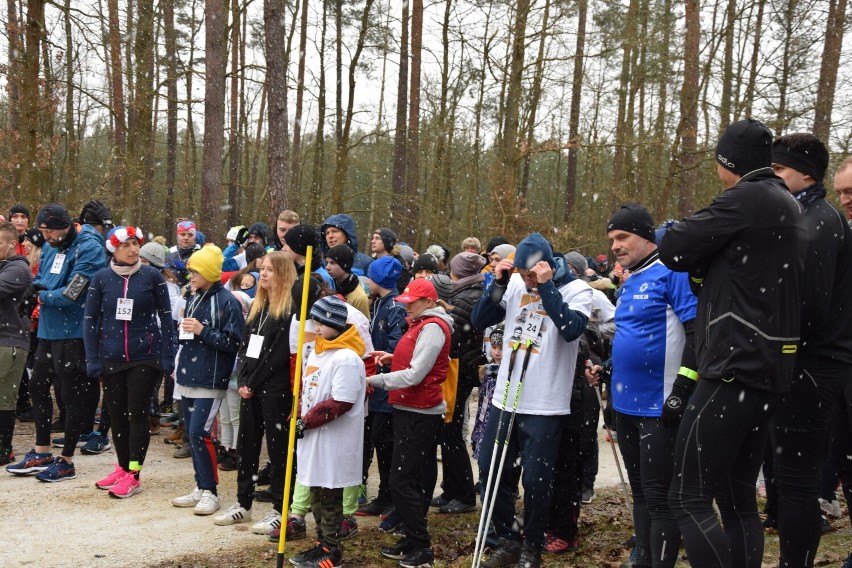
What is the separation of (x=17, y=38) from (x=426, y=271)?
11.0m

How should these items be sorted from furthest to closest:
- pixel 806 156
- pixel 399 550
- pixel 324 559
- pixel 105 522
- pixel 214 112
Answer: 1. pixel 214 112
2. pixel 105 522
3. pixel 399 550
4. pixel 324 559
5. pixel 806 156

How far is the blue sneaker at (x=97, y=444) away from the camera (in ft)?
25.6

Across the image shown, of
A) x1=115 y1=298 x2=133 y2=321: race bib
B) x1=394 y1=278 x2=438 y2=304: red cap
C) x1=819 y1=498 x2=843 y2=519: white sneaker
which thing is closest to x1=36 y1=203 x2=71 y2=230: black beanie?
x1=115 y1=298 x2=133 y2=321: race bib

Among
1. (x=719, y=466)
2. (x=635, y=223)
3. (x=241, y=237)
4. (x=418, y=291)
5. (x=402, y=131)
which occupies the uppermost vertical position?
(x=402, y=131)

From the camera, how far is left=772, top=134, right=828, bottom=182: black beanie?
3.99 metres

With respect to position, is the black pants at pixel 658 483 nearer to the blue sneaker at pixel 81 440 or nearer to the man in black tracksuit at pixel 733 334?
the man in black tracksuit at pixel 733 334

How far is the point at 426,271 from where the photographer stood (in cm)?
743

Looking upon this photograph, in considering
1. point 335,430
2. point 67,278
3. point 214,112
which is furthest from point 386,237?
point 214,112

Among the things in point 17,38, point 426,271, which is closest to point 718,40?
point 426,271

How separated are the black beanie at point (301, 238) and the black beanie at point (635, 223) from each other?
268cm

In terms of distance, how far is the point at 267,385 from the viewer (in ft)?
19.1

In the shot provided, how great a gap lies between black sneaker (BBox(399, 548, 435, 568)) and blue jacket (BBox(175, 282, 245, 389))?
2187mm

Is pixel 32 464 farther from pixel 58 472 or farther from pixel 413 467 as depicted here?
pixel 413 467

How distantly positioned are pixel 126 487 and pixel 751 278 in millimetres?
5451
